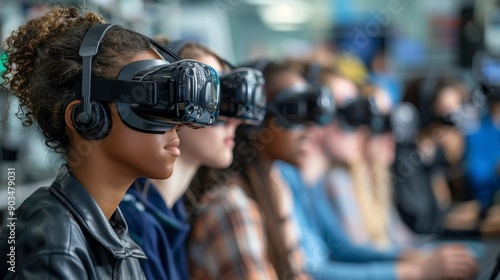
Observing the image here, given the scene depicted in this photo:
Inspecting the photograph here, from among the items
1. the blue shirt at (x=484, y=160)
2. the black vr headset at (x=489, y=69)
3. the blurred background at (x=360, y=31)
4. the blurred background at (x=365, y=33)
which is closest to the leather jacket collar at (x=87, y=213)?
the black vr headset at (x=489, y=69)

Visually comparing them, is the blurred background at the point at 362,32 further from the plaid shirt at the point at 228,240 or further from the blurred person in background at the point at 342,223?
the plaid shirt at the point at 228,240

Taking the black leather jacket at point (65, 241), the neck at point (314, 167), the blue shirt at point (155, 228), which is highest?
the black leather jacket at point (65, 241)

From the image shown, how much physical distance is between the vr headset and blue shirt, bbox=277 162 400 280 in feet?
1.33

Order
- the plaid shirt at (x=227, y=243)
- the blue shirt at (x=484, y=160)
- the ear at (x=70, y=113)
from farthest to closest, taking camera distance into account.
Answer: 1. the blue shirt at (x=484, y=160)
2. the plaid shirt at (x=227, y=243)
3. the ear at (x=70, y=113)

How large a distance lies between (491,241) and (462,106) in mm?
588

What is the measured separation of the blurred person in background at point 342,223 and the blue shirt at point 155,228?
0.76 m

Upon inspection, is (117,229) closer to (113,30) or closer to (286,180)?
(113,30)

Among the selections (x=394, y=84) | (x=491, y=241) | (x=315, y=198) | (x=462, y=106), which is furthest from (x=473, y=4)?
(x=315, y=198)

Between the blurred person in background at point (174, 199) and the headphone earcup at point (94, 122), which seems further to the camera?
the blurred person in background at point (174, 199)

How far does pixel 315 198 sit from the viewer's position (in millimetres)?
2531

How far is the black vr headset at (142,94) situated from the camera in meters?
0.94

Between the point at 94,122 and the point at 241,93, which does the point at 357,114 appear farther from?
the point at 94,122

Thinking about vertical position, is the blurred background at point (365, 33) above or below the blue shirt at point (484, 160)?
above

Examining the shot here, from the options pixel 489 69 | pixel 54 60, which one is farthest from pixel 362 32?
pixel 54 60
